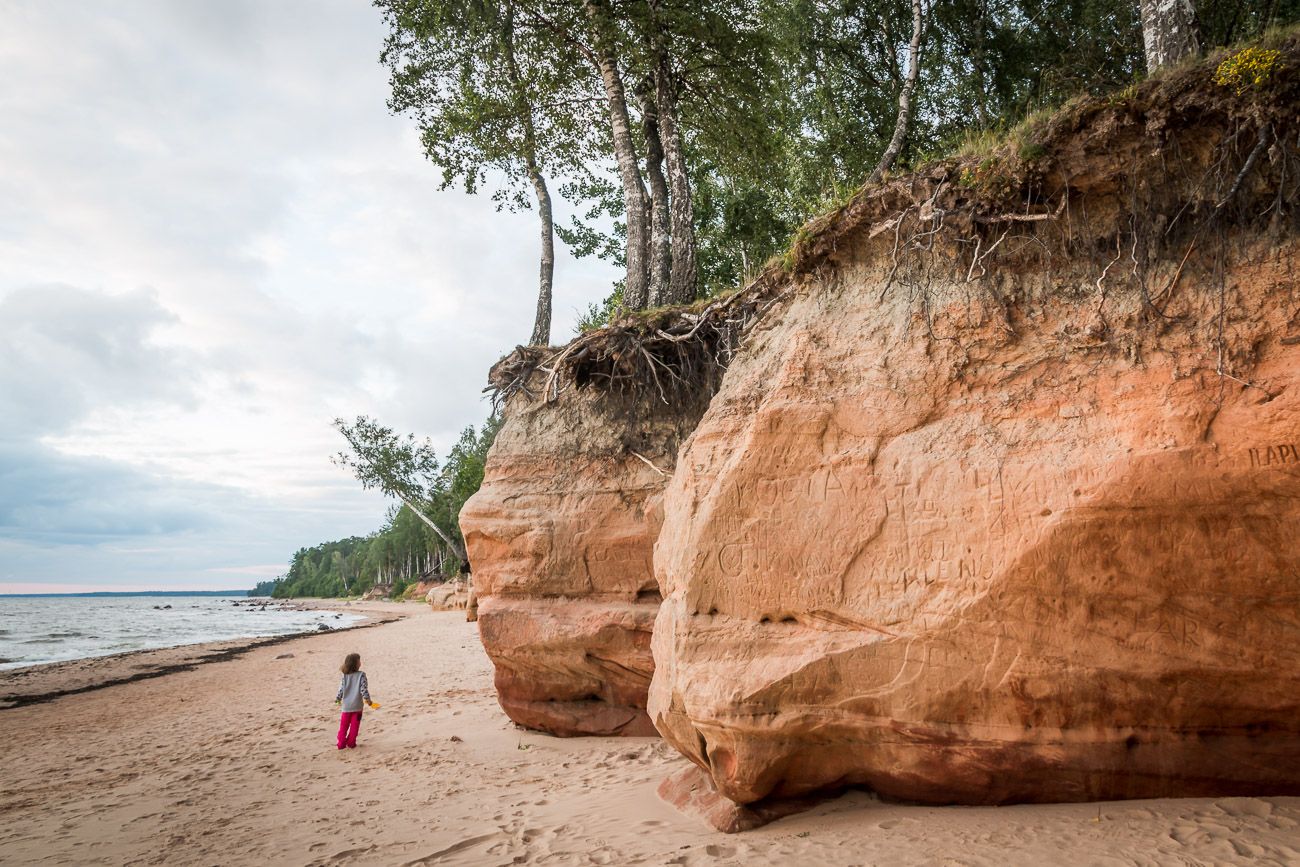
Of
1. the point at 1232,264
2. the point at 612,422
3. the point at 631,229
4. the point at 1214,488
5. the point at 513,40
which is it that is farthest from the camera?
the point at 513,40

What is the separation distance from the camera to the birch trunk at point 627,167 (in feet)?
33.4

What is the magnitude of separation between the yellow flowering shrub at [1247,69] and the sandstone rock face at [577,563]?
17.8ft

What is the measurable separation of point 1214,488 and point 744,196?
44.0 feet

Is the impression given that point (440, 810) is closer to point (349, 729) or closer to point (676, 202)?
point (349, 729)

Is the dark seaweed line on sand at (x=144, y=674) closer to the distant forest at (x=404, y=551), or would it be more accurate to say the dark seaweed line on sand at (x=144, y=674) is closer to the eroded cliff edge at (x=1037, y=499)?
the distant forest at (x=404, y=551)

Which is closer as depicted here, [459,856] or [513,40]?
[459,856]

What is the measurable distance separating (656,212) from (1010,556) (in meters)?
7.94

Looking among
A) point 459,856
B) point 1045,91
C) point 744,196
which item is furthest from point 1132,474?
point 744,196

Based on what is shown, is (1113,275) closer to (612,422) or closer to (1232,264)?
(1232,264)

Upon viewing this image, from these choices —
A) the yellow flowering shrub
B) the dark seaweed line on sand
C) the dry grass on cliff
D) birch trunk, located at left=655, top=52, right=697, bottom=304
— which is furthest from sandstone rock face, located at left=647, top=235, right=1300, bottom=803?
the dark seaweed line on sand

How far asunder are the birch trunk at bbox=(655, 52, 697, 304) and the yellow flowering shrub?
6.44 metres

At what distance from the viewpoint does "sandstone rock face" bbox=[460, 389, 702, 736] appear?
805 centimetres

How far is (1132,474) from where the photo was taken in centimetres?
390

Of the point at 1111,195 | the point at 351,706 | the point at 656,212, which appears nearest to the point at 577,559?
the point at 351,706
